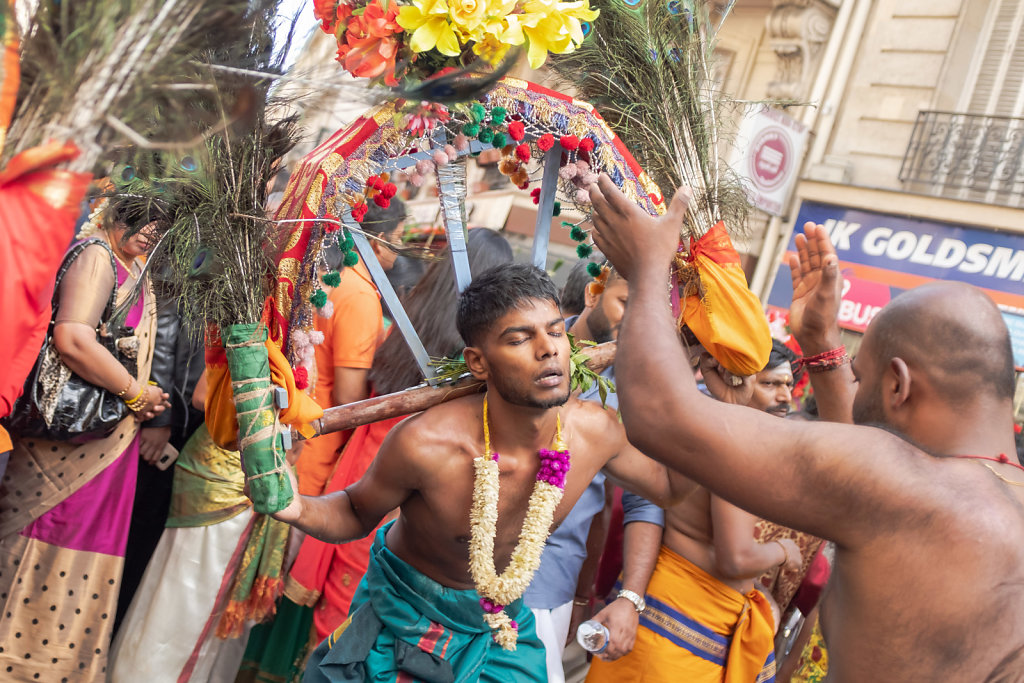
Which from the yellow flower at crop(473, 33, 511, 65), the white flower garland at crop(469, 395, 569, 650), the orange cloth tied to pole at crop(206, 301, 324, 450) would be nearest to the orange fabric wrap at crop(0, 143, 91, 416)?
the orange cloth tied to pole at crop(206, 301, 324, 450)

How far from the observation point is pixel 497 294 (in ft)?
8.35

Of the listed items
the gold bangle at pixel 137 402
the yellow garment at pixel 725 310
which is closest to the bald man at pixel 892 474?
the yellow garment at pixel 725 310

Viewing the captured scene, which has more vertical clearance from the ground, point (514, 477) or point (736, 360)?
point (736, 360)

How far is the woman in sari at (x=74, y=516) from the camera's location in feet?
Answer: 10.9

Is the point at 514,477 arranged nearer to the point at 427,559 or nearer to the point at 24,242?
the point at 427,559

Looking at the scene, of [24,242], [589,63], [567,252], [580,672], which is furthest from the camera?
[567,252]

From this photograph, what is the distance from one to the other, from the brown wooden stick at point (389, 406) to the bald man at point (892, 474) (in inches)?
35.6

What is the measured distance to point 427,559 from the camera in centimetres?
263

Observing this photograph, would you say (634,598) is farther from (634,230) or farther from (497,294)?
(634,230)

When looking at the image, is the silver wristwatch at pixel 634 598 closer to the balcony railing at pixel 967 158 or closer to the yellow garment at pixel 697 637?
the yellow garment at pixel 697 637

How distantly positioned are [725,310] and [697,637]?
147 centimetres

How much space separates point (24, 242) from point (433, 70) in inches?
50.0

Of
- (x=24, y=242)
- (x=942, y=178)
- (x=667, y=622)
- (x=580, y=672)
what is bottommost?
(x=580, y=672)

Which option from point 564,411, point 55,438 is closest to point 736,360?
point 564,411
